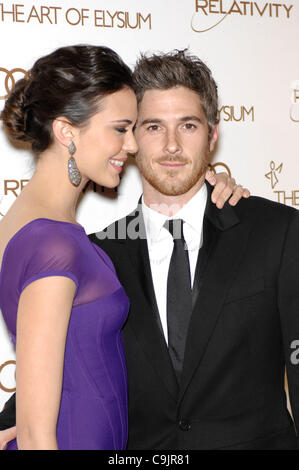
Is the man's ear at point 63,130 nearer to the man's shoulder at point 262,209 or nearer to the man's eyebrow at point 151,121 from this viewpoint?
the man's eyebrow at point 151,121

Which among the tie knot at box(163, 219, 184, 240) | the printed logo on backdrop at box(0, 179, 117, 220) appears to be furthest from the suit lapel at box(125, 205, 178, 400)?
the printed logo on backdrop at box(0, 179, 117, 220)

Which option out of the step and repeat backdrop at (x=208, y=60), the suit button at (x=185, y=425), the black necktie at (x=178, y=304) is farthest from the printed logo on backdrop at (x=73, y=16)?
the suit button at (x=185, y=425)

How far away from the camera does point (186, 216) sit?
91.1 inches

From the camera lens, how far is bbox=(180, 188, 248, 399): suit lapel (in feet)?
6.65

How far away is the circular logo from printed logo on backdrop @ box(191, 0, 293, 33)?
0.99 meters

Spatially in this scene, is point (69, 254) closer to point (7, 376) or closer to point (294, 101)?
point (7, 376)

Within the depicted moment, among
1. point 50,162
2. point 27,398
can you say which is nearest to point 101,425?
point 27,398

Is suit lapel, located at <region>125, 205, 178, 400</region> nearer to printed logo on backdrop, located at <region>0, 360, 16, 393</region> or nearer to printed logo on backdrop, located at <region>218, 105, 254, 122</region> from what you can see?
printed logo on backdrop, located at <region>0, 360, 16, 393</region>

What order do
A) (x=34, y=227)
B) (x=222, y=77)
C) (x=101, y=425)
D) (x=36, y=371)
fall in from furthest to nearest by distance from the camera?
(x=222, y=77) → (x=101, y=425) → (x=34, y=227) → (x=36, y=371)

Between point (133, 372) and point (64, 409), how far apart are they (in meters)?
0.45

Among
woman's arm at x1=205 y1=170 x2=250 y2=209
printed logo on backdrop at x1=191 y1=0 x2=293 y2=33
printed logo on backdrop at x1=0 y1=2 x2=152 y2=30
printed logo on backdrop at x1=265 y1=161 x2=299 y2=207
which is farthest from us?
printed logo on backdrop at x1=265 y1=161 x2=299 y2=207

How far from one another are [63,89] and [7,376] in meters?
1.54

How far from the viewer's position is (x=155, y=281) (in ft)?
7.25

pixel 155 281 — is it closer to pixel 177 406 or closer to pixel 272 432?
pixel 177 406
